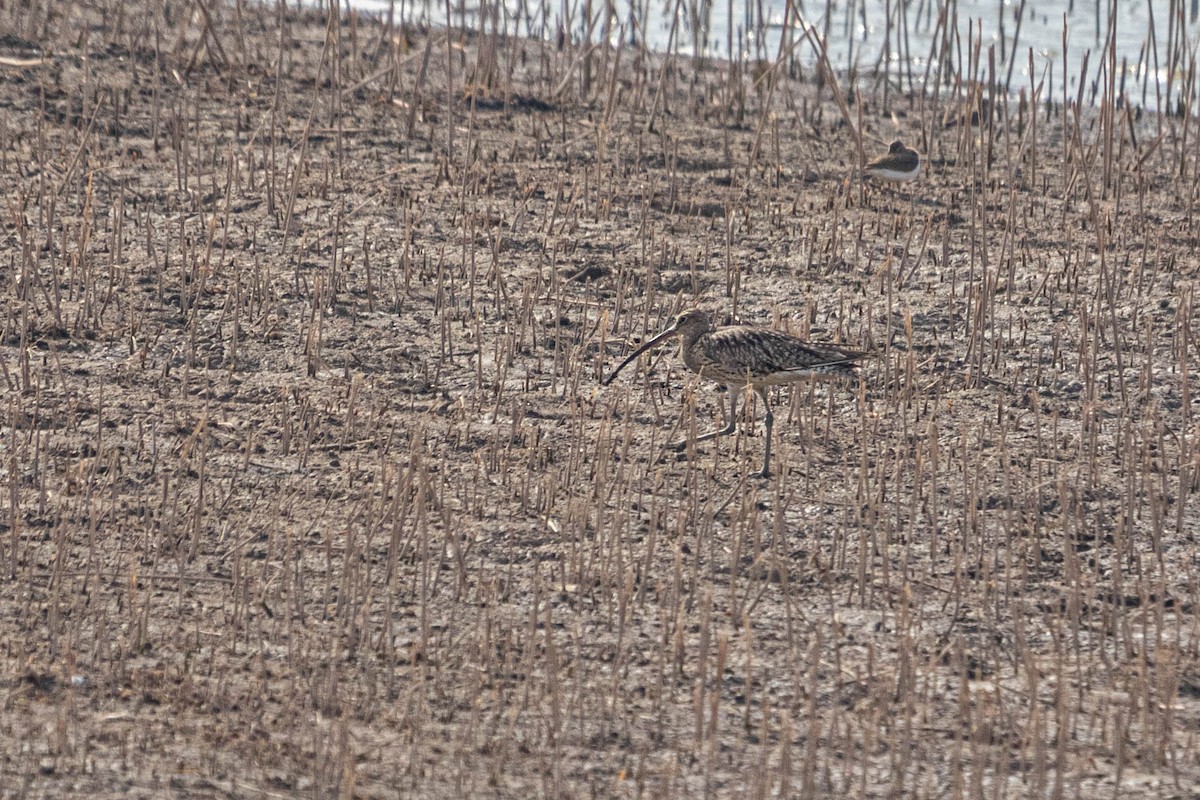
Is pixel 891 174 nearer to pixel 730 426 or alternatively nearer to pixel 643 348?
pixel 643 348

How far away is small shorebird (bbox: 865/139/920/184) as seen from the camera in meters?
11.2

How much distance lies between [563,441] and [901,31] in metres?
8.76

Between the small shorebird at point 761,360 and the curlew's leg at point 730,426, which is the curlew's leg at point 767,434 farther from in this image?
the curlew's leg at point 730,426

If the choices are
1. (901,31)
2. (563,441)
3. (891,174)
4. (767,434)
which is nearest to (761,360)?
(767,434)

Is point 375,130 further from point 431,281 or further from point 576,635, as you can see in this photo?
point 576,635

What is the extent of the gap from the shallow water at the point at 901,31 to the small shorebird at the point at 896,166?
7.88 ft

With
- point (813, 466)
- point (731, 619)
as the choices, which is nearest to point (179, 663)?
point (731, 619)

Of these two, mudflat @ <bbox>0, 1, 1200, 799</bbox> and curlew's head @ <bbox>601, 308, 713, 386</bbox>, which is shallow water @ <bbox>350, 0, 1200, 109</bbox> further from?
curlew's head @ <bbox>601, 308, 713, 386</bbox>

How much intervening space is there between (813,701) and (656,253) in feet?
16.7

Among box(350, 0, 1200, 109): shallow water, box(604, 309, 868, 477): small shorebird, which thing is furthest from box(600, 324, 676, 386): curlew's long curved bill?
box(350, 0, 1200, 109): shallow water

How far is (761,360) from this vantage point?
787 cm

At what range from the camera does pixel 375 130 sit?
12109 mm

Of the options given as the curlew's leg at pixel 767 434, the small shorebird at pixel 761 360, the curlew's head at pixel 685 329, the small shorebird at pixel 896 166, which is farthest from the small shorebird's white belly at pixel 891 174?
the curlew's leg at pixel 767 434

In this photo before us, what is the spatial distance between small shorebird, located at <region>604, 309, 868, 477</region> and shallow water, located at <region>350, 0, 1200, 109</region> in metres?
5.80
